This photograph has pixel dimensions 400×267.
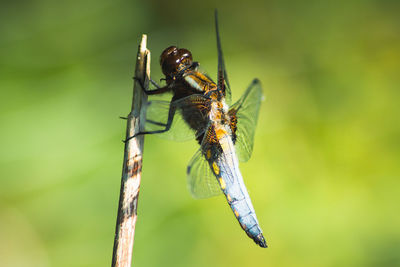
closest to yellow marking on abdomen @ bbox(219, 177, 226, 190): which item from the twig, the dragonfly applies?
the dragonfly

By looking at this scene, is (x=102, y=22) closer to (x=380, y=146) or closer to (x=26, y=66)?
(x=26, y=66)

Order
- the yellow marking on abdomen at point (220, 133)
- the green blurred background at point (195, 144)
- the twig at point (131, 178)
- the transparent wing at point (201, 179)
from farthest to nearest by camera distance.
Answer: the green blurred background at point (195, 144)
the yellow marking on abdomen at point (220, 133)
the transparent wing at point (201, 179)
the twig at point (131, 178)

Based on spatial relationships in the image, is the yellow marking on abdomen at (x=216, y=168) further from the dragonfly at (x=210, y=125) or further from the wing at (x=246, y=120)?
the wing at (x=246, y=120)

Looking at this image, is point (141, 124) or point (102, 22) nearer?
point (141, 124)

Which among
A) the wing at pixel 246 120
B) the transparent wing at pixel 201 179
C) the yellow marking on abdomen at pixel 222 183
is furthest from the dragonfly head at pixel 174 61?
the yellow marking on abdomen at pixel 222 183

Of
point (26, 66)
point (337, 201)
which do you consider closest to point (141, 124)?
point (26, 66)

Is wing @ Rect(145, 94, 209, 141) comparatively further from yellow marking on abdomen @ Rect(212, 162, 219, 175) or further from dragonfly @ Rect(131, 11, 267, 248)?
yellow marking on abdomen @ Rect(212, 162, 219, 175)
